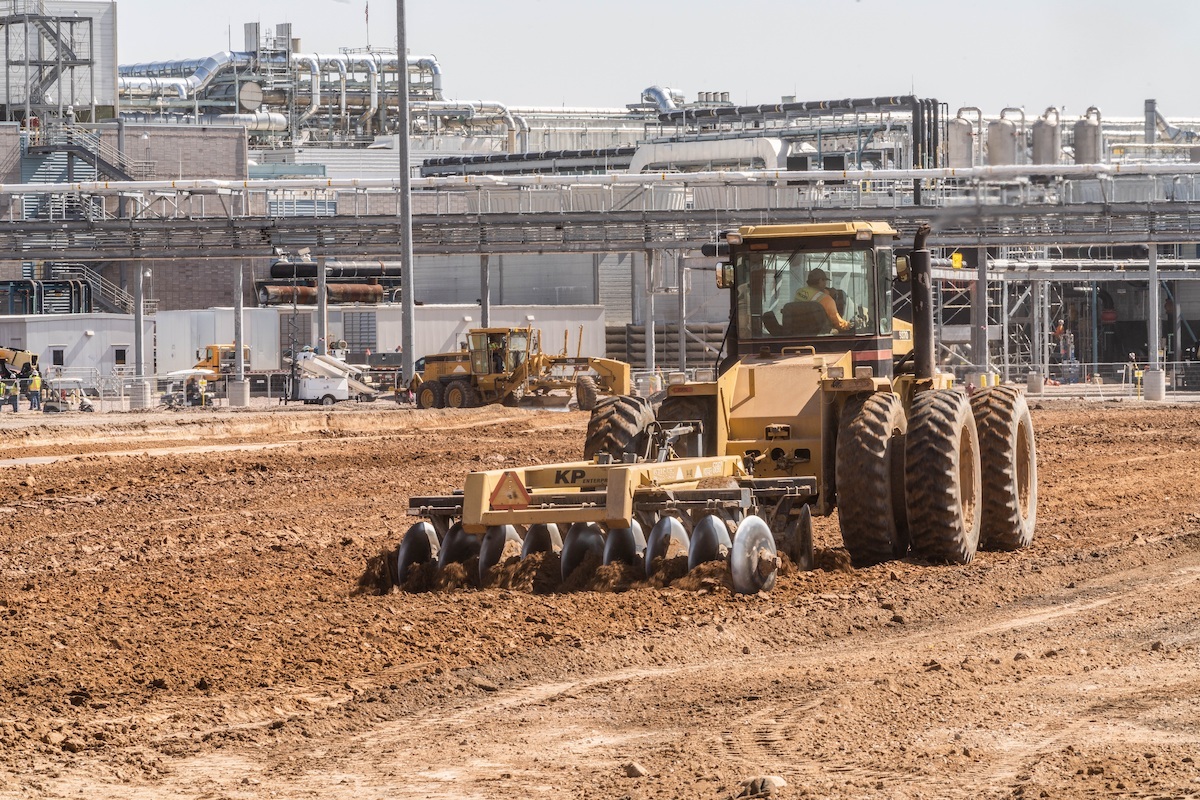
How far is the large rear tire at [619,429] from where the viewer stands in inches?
520

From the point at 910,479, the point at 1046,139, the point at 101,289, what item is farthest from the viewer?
the point at 101,289

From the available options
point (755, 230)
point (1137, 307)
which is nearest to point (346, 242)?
point (1137, 307)

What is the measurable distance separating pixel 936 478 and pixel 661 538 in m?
2.34

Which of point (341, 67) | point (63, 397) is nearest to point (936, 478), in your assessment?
point (63, 397)

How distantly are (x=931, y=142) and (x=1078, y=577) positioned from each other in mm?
50150

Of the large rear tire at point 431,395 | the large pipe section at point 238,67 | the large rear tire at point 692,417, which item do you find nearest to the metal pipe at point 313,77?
the large pipe section at point 238,67

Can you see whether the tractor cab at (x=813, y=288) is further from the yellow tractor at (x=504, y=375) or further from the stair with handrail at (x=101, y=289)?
the stair with handrail at (x=101, y=289)

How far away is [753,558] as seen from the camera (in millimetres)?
11203

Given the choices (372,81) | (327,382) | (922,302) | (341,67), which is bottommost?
(327,382)

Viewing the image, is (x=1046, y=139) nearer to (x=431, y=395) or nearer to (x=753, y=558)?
(x=431, y=395)

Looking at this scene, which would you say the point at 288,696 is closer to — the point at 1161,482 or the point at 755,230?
the point at 755,230

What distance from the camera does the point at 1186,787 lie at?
657cm

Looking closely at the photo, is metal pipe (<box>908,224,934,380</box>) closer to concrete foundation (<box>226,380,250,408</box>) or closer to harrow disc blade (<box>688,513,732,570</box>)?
harrow disc blade (<box>688,513,732,570</box>)

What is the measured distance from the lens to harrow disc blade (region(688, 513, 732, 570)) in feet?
37.3
